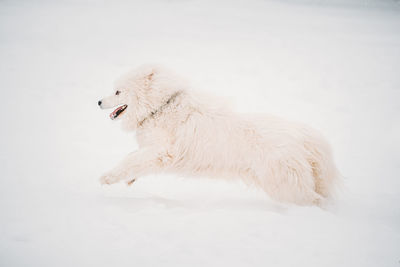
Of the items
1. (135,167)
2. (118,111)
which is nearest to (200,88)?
(118,111)

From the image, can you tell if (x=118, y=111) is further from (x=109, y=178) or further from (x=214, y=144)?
(x=214, y=144)

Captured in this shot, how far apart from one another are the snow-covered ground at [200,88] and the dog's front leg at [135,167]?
0.92ft

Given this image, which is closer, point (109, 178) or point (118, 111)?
point (109, 178)

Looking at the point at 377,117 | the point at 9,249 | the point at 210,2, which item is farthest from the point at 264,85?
the point at 210,2

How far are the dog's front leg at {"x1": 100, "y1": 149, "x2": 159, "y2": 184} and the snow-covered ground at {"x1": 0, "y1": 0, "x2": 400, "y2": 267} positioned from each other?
0.92 ft

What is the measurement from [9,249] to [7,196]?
1.18 metres

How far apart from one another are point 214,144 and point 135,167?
88 cm

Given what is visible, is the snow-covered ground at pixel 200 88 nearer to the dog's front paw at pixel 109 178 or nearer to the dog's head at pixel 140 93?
the dog's front paw at pixel 109 178

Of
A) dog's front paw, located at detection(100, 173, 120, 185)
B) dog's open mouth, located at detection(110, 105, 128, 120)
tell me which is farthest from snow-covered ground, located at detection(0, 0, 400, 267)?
dog's open mouth, located at detection(110, 105, 128, 120)

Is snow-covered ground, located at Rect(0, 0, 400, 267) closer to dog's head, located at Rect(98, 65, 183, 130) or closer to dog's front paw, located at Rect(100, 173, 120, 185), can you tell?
dog's front paw, located at Rect(100, 173, 120, 185)

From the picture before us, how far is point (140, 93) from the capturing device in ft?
13.4

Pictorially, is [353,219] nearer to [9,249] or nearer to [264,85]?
[9,249]

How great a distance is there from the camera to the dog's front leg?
3.76 metres

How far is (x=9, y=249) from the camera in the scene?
9.17 feet
